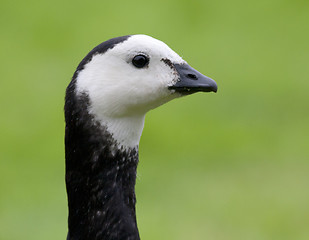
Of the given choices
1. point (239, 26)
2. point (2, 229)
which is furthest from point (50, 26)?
point (2, 229)

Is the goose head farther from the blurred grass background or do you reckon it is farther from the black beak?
the blurred grass background

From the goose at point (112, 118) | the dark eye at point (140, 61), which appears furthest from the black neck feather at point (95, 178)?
the dark eye at point (140, 61)

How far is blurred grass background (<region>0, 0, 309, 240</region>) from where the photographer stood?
17.4 feet

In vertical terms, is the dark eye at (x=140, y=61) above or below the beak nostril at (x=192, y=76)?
above

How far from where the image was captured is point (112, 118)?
2.56 meters

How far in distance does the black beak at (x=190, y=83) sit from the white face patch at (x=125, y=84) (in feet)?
0.08

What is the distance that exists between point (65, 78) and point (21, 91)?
1.39 ft

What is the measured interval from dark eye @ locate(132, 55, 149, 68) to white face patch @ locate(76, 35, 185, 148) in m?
0.01

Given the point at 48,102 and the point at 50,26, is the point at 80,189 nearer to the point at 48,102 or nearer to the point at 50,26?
the point at 48,102

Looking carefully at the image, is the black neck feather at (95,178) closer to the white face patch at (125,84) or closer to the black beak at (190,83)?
the white face patch at (125,84)

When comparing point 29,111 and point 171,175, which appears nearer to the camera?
point 171,175

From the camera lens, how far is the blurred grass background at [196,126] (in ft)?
17.4

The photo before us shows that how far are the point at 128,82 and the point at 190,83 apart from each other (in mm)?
224

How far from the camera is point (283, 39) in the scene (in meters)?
7.89
